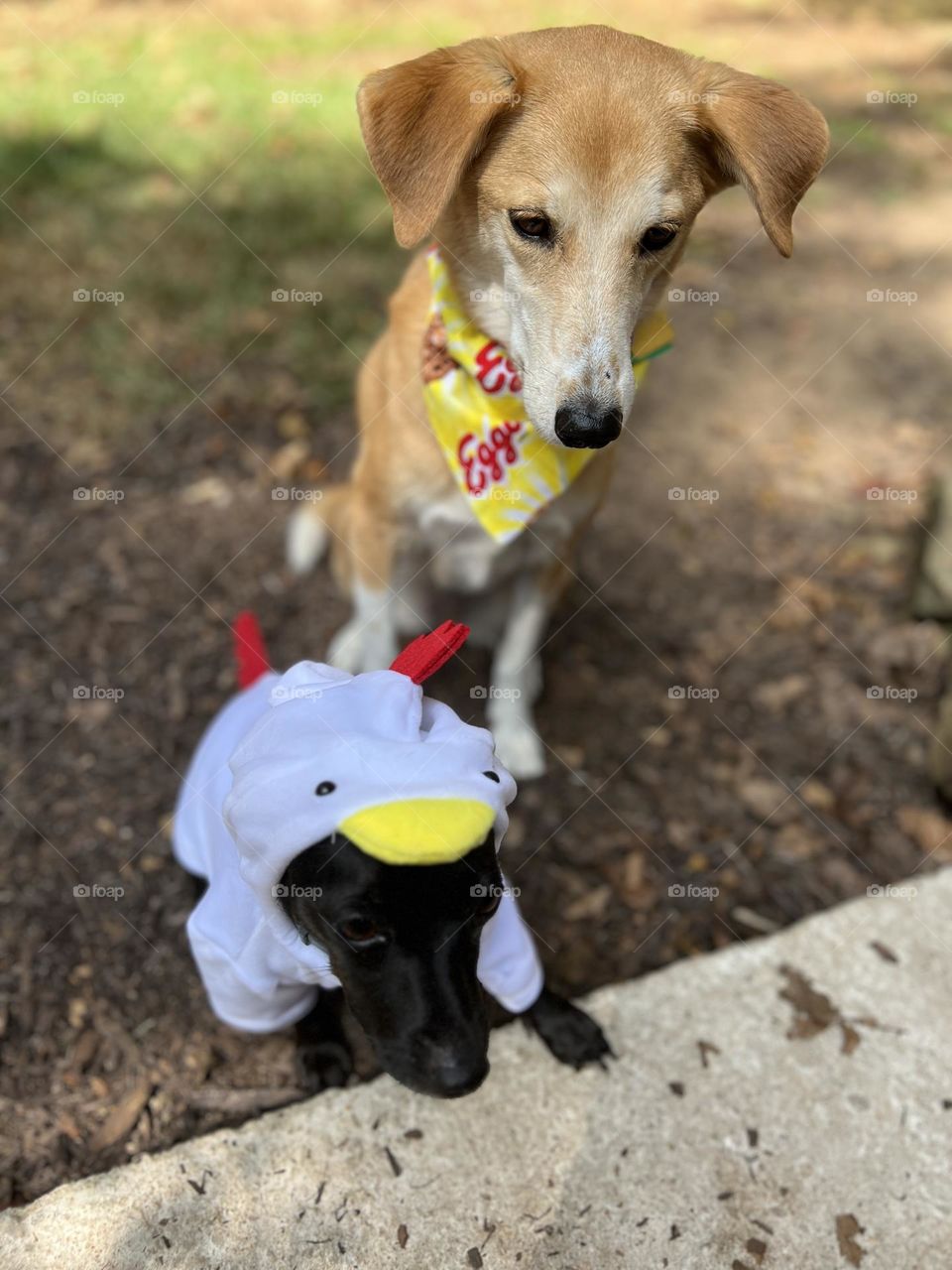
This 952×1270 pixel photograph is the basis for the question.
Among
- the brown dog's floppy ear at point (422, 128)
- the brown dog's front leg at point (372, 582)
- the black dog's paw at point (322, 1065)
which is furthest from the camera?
the brown dog's front leg at point (372, 582)

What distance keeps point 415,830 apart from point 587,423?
104 centimetres

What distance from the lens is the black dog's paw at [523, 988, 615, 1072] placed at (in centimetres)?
239

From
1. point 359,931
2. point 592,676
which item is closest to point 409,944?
point 359,931

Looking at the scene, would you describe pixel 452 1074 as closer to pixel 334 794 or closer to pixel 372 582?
pixel 334 794

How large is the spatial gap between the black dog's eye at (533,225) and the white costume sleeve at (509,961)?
1424 mm

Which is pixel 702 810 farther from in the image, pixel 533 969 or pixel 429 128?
pixel 429 128

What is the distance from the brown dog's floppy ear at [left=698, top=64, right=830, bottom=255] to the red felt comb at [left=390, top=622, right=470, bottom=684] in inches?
48.4

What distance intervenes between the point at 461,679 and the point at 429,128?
5.86 feet

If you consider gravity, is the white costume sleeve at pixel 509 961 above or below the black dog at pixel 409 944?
below

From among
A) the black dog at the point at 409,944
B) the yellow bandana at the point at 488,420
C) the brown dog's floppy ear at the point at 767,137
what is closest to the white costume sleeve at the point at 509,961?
the black dog at the point at 409,944

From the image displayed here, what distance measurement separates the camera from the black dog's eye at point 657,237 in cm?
225

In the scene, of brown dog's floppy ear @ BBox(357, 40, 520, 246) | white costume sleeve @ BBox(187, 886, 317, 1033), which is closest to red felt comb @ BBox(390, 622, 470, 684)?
white costume sleeve @ BBox(187, 886, 317, 1033)

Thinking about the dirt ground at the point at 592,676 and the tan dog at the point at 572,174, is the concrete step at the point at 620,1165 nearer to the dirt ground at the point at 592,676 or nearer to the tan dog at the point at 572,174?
the dirt ground at the point at 592,676

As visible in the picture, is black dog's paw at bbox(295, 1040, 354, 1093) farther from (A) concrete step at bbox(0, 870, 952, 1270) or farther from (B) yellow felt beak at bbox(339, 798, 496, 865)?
(B) yellow felt beak at bbox(339, 798, 496, 865)
